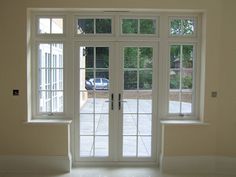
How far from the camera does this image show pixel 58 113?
5.27m

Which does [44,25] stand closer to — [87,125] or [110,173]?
[87,125]

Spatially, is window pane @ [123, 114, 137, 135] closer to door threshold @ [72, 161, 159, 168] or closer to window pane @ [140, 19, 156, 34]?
door threshold @ [72, 161, 159, 168]

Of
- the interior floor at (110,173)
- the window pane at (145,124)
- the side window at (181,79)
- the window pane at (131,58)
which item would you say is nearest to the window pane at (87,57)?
the window pane at (131,58)

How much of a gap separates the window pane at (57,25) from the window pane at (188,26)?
2.04 m

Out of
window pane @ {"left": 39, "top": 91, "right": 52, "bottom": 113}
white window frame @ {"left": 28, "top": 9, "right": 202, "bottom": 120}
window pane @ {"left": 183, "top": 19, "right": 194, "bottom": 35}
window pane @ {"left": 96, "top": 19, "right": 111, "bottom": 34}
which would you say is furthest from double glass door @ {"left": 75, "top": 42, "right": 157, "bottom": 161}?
window pane @ {"left": 183, "top": 19, "right": 194, "bottom": 35}

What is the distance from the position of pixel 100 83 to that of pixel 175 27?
156cm

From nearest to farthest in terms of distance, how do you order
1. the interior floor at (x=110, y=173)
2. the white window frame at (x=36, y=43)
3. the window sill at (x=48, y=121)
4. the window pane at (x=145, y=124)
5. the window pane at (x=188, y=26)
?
the interior floor at (x=110, y=173) → the window sill at (x=48, y=121) → the white window frame at (x=36, y=43) → the window pane at (x=188, y=26) → the window pane at (x=145, y=124)

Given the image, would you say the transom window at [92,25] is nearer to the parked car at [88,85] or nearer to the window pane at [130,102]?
the parked car at [88,85]

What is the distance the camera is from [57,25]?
520cm

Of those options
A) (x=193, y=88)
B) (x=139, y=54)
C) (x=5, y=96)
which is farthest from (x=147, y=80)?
(x=5, y=96)

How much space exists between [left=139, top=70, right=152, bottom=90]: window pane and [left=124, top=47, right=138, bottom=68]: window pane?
192 millimetres

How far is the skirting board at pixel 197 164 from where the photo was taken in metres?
5.04

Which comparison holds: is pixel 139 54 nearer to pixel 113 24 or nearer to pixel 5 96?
pixel 113 24

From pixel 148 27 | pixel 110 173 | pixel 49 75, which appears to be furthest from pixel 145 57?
pixel 110 173
